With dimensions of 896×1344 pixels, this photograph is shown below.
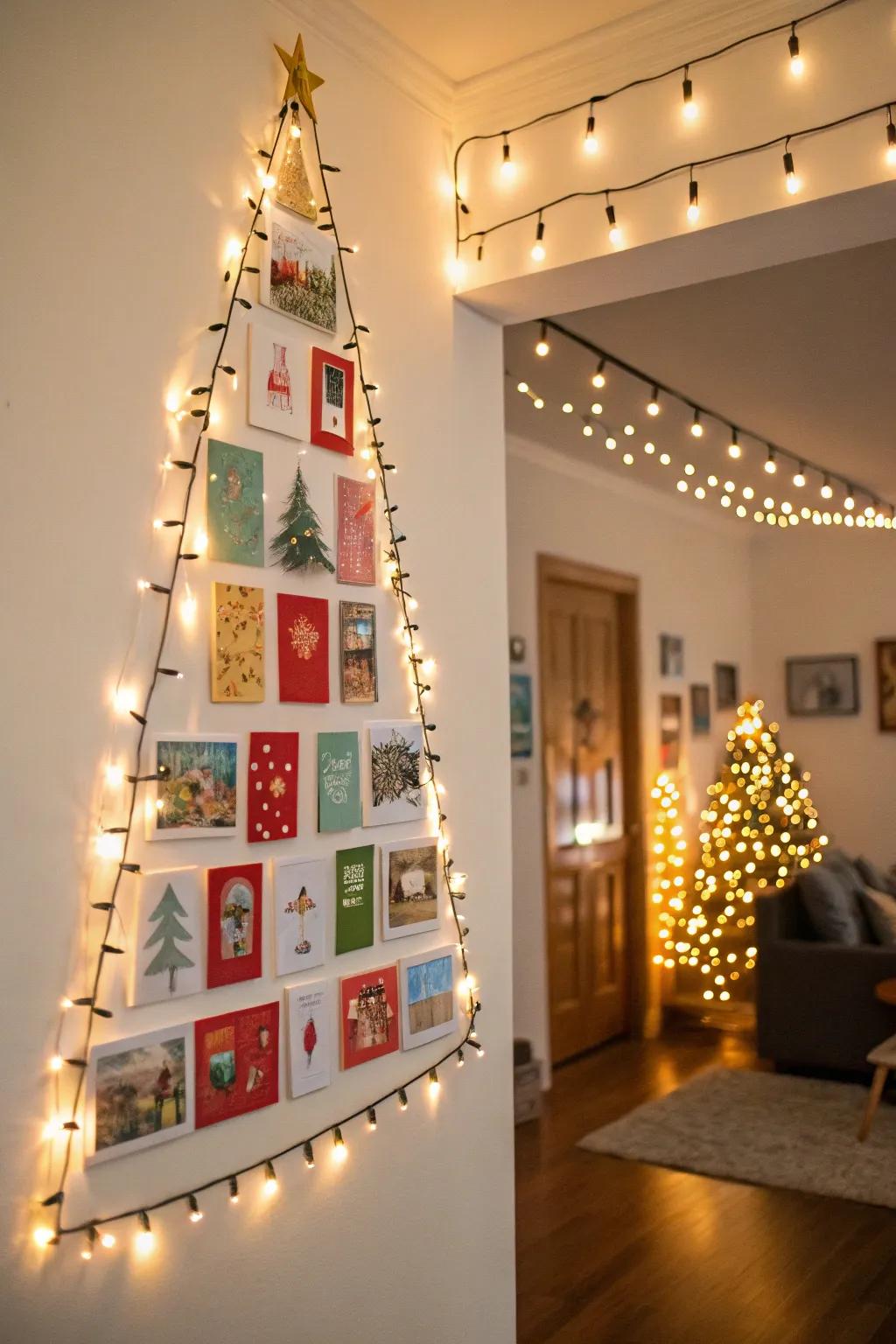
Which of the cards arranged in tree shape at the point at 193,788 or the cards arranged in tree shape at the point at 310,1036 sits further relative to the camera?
the cards arranged in tree shape at the point at 310,1036

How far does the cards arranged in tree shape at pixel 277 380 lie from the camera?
203cm

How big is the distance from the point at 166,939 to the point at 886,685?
5.85 metres

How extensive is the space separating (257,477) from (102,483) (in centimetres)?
34

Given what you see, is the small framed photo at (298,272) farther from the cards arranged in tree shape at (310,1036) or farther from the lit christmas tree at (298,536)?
the cards arranged in tree shape at (310,1036)

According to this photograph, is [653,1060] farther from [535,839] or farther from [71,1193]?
[71,1193]

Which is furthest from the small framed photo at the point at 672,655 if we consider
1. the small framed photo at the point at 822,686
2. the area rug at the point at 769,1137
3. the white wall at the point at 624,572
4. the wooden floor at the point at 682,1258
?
the wooden floor at the point at 682,1258

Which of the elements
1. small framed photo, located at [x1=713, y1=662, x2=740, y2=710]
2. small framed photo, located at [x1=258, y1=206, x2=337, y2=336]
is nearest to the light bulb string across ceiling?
small framed photo, located at [x1=258, y1=206, x2=337, y2=336]

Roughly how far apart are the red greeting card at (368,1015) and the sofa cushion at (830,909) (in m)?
3.37

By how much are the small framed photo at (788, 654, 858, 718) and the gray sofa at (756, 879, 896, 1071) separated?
6.50 ft

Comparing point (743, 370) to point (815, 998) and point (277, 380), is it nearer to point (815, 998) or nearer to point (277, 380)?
point (277, 380)

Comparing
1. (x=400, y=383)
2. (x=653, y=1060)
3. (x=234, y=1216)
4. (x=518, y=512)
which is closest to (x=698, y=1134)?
(x=653, y=1060)

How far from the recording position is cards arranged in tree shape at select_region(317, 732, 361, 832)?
213cm

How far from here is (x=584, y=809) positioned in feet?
18.2

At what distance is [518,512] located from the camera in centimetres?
509
